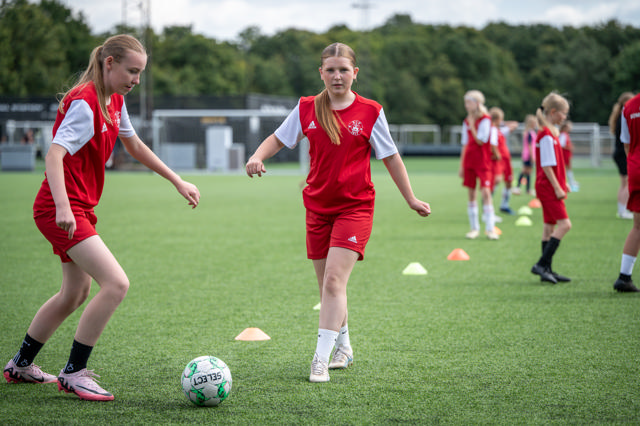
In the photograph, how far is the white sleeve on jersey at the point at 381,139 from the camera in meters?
4.41

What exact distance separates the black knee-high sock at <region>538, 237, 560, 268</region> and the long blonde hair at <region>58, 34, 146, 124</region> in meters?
5.06

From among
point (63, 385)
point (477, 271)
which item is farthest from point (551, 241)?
point (63, 385)

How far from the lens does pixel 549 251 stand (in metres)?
7.69

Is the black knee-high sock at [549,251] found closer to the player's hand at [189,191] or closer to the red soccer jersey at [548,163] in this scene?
the red soccer jersey at [548,163]

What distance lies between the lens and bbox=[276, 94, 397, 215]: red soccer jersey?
4.38 metres

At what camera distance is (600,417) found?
3736mm

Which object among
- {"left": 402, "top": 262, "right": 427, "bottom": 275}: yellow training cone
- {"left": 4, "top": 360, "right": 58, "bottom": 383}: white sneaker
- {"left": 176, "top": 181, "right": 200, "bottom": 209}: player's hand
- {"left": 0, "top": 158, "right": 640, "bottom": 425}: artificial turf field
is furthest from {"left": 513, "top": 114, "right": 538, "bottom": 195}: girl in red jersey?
{"left": 4, "top": 360, "right": 58, "bottom": 383}: white sneaker

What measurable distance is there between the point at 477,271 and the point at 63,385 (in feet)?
17.9

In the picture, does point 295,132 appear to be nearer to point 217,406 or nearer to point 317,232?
point 317,232

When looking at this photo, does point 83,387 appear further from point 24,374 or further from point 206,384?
point 206,384

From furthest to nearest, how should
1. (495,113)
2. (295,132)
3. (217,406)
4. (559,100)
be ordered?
(495,113) → (559,100) → (295,132) → (217,406)

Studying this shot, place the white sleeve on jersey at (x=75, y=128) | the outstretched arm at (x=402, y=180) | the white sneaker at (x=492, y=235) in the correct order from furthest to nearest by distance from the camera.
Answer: the white sneaker at (x=492, y=235), the outstretched arm at (x=402, y=180), the white sleeve on jersey at (x=75, y=128)

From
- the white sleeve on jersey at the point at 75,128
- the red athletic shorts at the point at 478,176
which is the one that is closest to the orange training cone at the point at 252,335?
the white sleeve on jersey at the point at 75,128

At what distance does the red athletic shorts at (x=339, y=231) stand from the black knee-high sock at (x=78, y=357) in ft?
4.70
